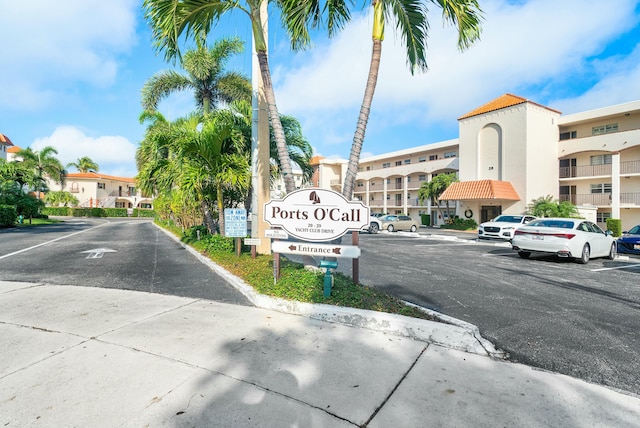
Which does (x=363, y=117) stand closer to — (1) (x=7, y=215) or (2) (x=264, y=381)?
(2) (x=264, y=381)

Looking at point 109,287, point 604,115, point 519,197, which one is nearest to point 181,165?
point 109,287

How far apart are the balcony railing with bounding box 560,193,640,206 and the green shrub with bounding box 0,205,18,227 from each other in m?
45.4

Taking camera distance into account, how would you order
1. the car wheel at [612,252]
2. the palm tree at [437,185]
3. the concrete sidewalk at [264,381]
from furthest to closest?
the palm tree at [437,185]
the car wheel at [612,252]
the concrete sidewalk at [264,381]

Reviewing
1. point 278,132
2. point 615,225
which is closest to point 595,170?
point 615,225

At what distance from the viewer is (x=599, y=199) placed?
28031mm

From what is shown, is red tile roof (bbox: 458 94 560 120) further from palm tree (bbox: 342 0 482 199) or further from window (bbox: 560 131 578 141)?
palm tree (bbox: 342 0 482 199)

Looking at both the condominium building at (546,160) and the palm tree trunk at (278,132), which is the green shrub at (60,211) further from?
the palm tree trunk at (278,132)

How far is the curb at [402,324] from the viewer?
3.81 meters

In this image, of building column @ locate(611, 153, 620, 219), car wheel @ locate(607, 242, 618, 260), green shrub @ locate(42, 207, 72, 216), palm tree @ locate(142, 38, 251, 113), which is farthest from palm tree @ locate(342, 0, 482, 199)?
green shrub @ locate(42, 207, 72, 216)

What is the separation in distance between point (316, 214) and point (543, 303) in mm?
4107

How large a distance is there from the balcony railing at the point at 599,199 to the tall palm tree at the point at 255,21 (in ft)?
101

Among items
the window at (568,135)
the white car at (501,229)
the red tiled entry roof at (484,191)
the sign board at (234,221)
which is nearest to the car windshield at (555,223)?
the white car at (501,229)

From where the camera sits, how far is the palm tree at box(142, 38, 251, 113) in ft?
56.2

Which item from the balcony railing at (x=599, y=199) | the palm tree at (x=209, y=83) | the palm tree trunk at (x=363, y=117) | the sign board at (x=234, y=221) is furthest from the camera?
the balcony railing at (x=599, y=199)
